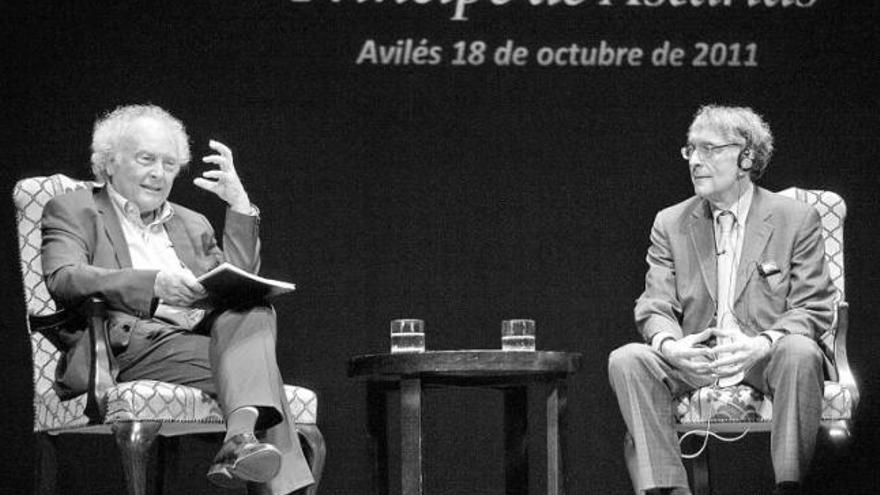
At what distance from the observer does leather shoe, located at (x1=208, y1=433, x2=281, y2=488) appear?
3.39m

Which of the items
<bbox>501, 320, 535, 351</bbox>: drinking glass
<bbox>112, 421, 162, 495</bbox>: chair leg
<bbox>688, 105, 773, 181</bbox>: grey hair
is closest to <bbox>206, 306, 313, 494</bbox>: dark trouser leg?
<bbox>112, 421, 162, 495</bbox>: chair leg

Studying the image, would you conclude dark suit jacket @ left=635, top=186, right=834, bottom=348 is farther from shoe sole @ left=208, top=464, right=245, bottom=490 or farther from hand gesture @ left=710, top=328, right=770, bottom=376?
shoe sole @ left=208, top=464, right=245, bottom=490

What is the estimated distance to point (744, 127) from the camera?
14.3 feet

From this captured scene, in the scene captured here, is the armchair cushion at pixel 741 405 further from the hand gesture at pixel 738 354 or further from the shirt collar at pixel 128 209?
the shirt collar at pixel 128 209

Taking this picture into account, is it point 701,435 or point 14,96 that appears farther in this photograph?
point 14,96

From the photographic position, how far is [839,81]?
5.16m

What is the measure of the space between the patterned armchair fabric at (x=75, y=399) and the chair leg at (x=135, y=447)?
0.07 ft

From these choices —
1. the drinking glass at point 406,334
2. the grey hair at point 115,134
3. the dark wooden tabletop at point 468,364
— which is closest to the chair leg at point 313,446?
the dark wooden tabletop at point 468,364

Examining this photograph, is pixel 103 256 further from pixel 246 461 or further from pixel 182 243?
pixel 246 461

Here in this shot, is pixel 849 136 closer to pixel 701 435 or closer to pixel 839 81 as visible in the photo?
pixel 839 81

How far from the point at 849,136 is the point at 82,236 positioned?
9.28 feet

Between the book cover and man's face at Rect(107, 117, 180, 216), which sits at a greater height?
man's face at Rect(107, 117, 180, 216)

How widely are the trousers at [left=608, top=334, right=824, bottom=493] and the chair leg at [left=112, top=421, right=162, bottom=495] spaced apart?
4.31 ft

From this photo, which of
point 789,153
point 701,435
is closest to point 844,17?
point 789,153
